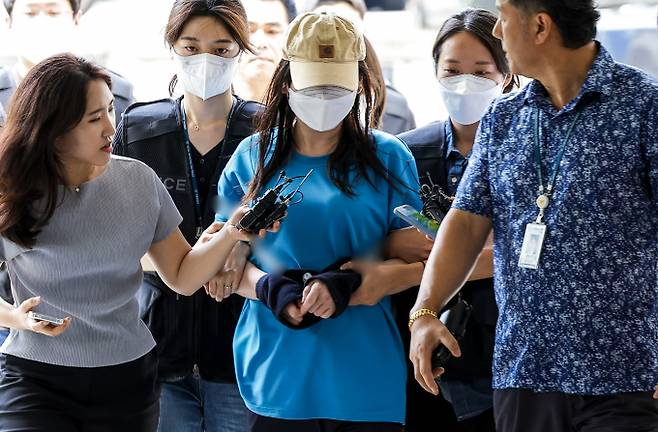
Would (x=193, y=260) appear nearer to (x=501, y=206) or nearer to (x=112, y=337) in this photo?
(x=112, y=337)

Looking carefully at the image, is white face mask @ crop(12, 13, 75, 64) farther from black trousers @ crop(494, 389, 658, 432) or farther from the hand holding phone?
black trousers @ crop(494, 389, 658, 432)

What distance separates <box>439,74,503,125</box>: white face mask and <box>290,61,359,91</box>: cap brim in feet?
1.28

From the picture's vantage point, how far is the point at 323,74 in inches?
123

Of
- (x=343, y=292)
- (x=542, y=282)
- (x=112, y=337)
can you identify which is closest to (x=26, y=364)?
(x=112, y=337)

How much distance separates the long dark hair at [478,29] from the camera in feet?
11.2

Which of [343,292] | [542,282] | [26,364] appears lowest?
[26,364]

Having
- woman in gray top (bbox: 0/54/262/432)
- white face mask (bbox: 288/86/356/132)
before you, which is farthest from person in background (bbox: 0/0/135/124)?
white face mask (bbox: 288/86/356/132)

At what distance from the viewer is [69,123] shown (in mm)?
3045

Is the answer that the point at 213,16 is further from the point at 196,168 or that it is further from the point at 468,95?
the point at 468,95

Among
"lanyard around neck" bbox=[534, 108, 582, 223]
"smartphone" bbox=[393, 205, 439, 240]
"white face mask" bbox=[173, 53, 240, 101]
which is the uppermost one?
"lanyard around neck" bbox=[534, 108, 582, 223]

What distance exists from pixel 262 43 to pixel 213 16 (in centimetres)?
127

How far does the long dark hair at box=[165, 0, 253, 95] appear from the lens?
3.61 meters

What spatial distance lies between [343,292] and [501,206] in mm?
504

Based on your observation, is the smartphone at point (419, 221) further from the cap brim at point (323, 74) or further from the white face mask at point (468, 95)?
the white face mask at point (468, 95)
